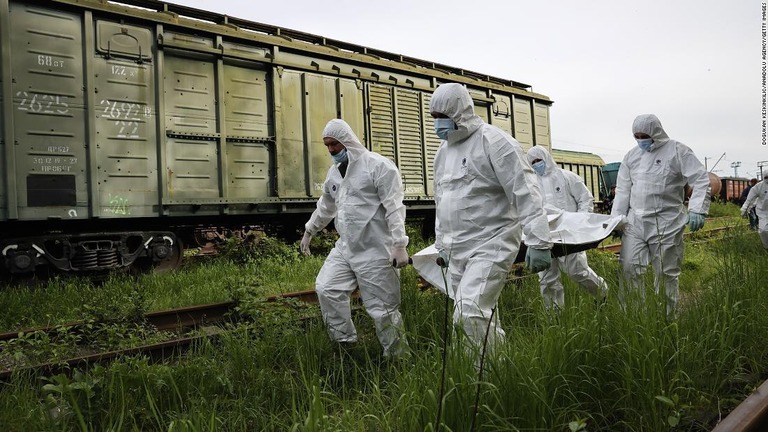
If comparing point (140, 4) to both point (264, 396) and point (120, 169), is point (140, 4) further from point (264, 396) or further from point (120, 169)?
point (264, 396)

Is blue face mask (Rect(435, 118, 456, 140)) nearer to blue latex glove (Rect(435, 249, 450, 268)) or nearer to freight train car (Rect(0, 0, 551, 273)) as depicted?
blue latex glove (Rect(435, 249, 450, 268))

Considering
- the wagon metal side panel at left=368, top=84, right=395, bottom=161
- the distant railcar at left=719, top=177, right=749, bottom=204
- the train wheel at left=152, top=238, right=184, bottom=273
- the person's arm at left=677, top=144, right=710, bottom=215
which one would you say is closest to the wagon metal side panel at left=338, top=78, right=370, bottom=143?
the wagon metal side panel at left=368, top=84, right=395, bottom=161

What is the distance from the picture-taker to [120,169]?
293 inches

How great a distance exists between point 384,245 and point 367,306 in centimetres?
48

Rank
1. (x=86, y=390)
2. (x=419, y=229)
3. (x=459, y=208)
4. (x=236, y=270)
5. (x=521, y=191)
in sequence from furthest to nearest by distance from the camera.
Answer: (x=419, y=229), (x=236, y=270), (x=459, y=208), (x=521, y=191), (x=86, y=390)

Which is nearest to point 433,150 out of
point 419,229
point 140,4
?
point 419,229

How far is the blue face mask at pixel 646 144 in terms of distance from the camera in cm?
534

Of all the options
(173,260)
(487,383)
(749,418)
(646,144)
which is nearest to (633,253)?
(646,144)

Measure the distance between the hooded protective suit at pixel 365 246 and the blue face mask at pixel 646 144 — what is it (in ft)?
8.71

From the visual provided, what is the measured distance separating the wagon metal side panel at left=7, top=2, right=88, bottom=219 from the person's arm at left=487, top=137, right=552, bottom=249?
19.2ft

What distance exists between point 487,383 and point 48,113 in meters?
6.93

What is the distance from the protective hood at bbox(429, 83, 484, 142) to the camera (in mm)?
3541

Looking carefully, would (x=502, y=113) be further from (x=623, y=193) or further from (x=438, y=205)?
(x=438, y=205)

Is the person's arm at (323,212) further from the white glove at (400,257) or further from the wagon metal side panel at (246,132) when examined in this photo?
the wagon metal side panel at (246,132)
